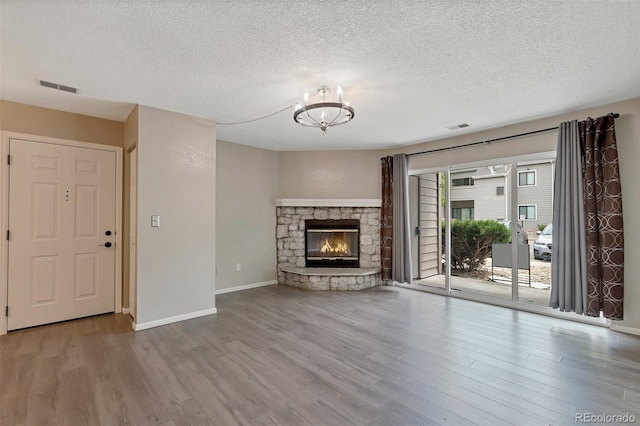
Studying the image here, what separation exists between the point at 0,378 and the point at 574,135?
19.8 feet

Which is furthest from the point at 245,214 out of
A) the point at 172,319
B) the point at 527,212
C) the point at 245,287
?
the point at 527,212

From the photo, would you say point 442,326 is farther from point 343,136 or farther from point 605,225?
point 343,136

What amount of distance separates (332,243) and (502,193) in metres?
2.99

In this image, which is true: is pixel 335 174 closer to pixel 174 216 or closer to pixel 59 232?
pixel 174 216

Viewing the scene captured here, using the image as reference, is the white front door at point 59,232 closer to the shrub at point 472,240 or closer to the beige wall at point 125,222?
the beige wall at point 125,222

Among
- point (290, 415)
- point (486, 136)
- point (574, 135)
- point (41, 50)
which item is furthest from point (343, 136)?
point (290, 415)

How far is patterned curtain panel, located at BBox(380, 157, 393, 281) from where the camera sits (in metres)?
5.38

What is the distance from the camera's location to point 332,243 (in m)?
5.79

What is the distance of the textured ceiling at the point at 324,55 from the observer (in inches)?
73.4

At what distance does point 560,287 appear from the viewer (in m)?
3.53

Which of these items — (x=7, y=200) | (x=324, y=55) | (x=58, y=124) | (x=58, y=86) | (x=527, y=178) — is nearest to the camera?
(x=324, y=55)

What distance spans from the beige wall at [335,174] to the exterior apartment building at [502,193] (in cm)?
145

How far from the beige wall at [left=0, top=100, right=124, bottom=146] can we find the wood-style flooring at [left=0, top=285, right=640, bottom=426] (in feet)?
7.43

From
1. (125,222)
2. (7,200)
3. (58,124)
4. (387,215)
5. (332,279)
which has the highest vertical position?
(58,124)
